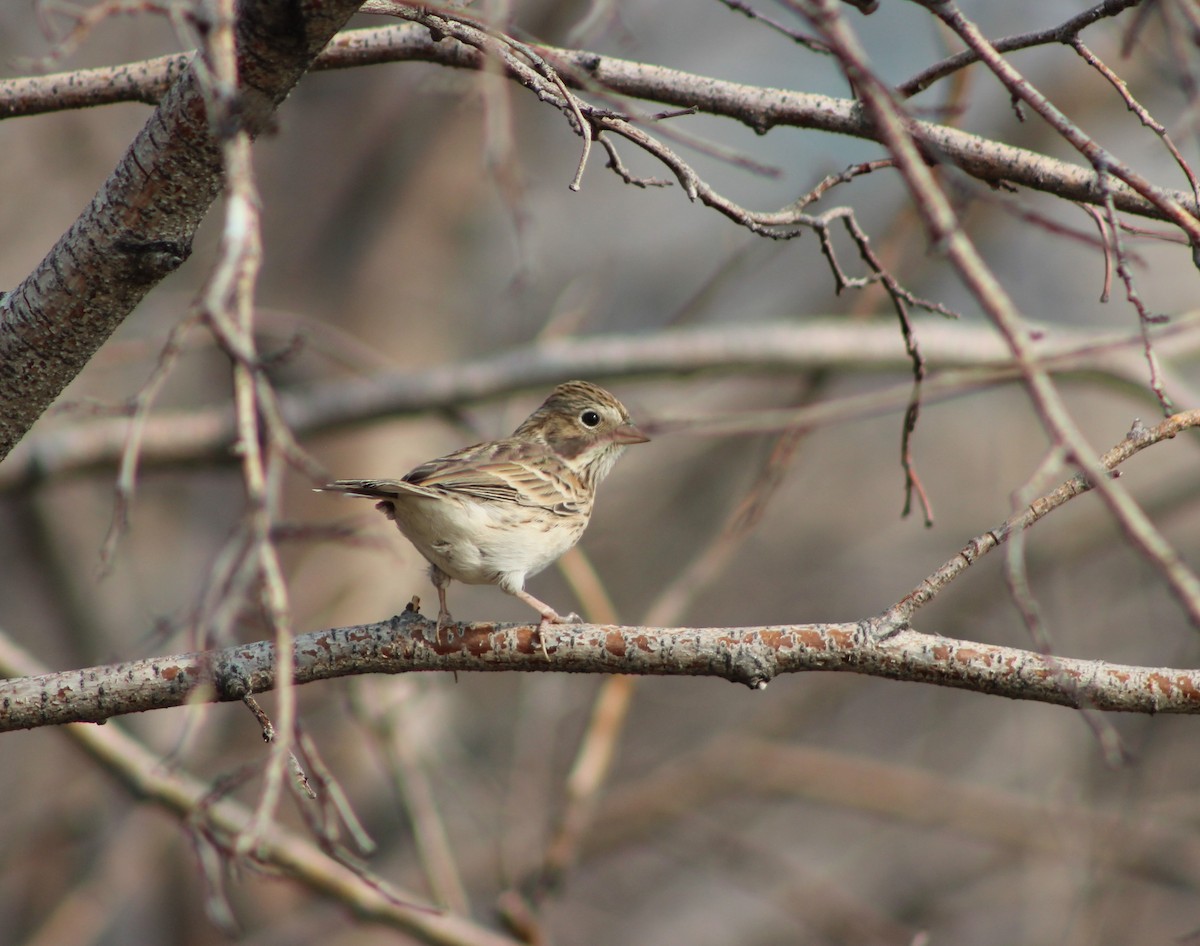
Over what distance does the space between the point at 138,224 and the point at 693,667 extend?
1.56 m

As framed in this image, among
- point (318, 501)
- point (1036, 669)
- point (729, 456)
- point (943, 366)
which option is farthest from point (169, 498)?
point (1036, 669)

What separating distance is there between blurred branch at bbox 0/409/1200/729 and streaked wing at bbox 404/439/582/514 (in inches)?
57.3

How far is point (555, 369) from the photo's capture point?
7312 millimetres

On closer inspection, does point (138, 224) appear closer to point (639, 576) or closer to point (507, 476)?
point (507, 476)

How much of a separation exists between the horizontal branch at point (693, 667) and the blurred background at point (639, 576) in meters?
2.37

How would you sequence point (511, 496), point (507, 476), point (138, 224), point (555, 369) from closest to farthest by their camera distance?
1. point (138, 224)
2. point (511, 496)
3. point (507, 476)
4. point (555, 369)

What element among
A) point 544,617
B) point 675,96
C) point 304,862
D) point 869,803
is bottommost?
point 304,862

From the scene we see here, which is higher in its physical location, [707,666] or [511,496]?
[511,496]

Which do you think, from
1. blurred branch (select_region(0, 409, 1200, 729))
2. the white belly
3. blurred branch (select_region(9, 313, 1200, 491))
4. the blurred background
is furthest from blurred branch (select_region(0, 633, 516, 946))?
blurred branch (select_region(0, 409, 1200, 729))

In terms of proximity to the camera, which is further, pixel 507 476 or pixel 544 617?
pixel 507 476

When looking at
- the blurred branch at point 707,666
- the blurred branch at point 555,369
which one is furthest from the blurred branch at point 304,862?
the blurred branch at point 707,666

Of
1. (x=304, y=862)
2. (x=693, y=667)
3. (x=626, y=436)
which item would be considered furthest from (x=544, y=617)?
(x=304, y=862)

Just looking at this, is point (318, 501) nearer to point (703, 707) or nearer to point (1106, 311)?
point (703, 707)

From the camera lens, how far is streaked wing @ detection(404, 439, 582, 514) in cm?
429
